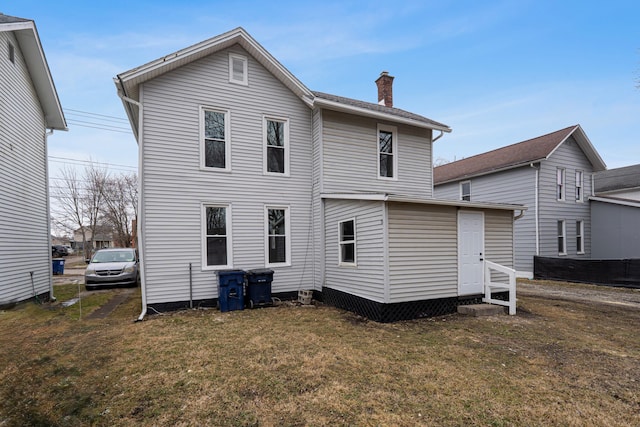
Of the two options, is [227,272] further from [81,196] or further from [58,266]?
[81,196]

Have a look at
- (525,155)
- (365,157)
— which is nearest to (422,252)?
(365,157)

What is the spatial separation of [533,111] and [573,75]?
775 centimetres

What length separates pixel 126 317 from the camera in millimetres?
7289

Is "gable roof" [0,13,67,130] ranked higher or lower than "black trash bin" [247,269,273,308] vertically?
higher

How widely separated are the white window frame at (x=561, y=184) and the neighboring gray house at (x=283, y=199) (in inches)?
339

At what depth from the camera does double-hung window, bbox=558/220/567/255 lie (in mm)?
14484

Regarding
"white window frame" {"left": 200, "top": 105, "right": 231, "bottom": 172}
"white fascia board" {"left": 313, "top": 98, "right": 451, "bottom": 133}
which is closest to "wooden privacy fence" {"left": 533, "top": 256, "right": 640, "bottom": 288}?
"white fascia board" {"left": 313, "top": 98, "right": 451, "bottom": 133}

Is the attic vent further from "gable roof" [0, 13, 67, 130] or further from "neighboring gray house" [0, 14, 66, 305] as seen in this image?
"gable roof" [0, 13, 67, 130]

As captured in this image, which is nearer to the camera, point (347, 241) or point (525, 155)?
point (347, 241)

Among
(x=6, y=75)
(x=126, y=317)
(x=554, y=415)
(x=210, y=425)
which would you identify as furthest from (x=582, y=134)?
(x=6, y=75)

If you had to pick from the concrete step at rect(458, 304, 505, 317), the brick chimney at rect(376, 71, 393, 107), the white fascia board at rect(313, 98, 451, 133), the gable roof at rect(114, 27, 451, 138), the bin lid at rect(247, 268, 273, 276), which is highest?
the brick chimney at rect(376, 71, 393, 107)

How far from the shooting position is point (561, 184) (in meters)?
14.5

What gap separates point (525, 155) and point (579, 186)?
3385mm

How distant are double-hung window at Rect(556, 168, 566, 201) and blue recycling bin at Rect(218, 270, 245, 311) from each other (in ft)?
49.4
